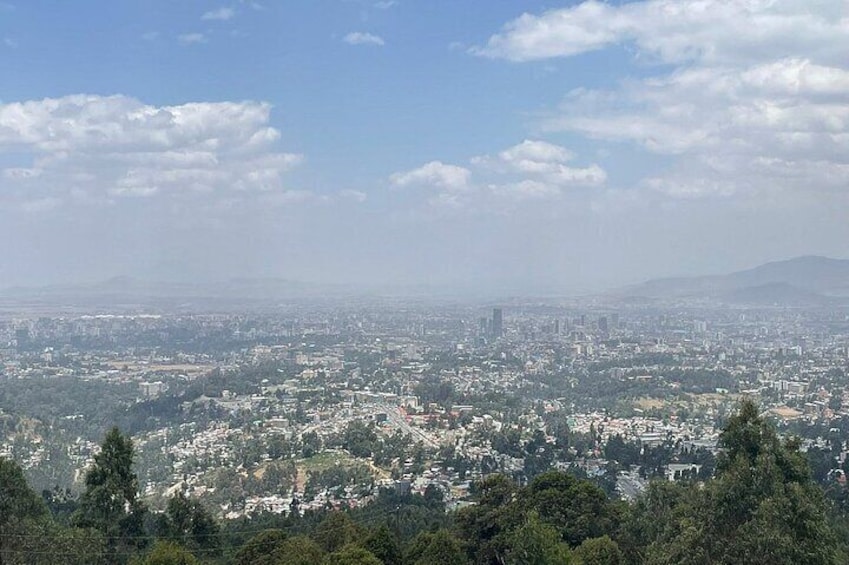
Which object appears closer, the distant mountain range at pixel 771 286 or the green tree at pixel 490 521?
the green tree at pixel 490 521

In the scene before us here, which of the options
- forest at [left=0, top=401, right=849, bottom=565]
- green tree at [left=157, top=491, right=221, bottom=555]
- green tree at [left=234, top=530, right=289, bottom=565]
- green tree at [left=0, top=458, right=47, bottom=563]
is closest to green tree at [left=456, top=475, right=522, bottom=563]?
forest at [left=0, top=401, right=849, bottom=565]

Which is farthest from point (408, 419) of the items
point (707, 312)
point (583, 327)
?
point (707, 312)

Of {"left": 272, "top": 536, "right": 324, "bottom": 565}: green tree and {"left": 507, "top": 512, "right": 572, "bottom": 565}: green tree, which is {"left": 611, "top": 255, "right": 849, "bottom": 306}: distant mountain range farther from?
{"left": 272, "top": 536, "right": 324, "bottom": 565}: green tree

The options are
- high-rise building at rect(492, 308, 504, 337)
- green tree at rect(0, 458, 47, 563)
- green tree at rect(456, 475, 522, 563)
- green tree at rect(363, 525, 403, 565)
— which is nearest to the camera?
green tree at rect(0, 458, 47, 563)

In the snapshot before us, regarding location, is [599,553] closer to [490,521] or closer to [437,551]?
[437,551]

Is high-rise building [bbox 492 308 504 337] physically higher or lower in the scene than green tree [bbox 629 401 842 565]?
lower

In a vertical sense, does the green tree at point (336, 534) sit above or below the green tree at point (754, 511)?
below

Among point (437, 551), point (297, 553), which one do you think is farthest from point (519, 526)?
point (297, 553)

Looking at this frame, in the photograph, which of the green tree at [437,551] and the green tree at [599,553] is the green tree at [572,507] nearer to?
the green tree at [599,553]

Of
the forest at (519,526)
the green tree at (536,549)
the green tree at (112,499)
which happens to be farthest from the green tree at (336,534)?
the green tree at (112,499)
